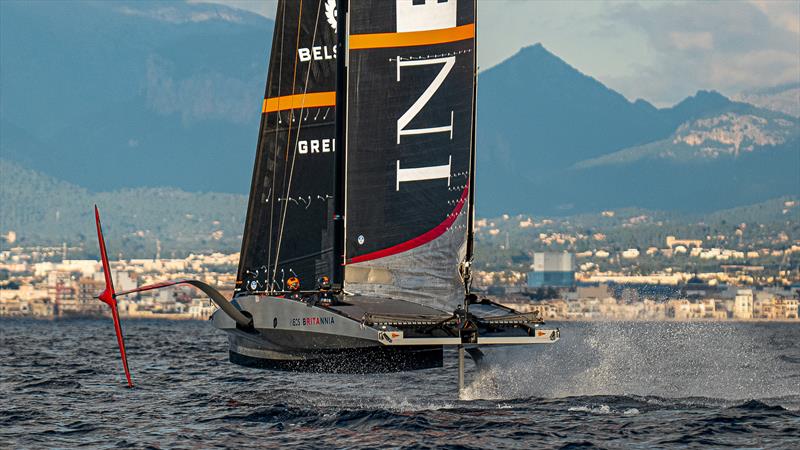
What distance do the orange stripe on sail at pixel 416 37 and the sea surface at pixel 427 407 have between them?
8.74 m

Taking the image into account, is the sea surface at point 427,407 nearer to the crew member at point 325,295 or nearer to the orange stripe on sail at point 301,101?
the crew member at point 325,295

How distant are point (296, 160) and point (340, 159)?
3.78 metres

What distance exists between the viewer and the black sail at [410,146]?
39750mm

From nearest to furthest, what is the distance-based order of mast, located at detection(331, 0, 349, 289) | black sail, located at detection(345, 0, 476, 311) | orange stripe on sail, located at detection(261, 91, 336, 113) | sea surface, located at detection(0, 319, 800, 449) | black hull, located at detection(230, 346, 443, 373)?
sea surface, located at detection(0, 319, 800, 449), black hull, located at detection(230, 346, 443, 373), black sail, located at detection(345, 0, 476, 311), mast, located at detection(331, 0, 349, 289), orange stripe on sail, located at detection(261, 91, 336, 113)

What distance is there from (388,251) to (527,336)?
473 cm

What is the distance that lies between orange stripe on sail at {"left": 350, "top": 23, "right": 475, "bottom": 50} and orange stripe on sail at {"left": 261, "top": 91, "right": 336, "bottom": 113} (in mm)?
4268

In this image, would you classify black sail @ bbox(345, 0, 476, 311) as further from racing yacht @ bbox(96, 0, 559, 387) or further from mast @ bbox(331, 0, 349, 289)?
mast @ bbox(331, 0, 349, 289)

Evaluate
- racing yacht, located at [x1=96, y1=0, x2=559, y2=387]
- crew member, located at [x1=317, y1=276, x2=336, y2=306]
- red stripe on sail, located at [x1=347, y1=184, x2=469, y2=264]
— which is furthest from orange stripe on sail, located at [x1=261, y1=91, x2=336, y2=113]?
red stripe on sail, located at [x1=347, y1=184, x2=469, y2=264]


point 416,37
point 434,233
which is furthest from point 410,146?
point 416,37

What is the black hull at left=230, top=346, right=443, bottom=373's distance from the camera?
3816cm

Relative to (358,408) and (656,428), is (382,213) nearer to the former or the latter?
(358,408)

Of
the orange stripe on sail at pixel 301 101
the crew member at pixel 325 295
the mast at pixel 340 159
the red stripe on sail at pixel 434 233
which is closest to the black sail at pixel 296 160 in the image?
the orange stripe on sail at pixel 301 101

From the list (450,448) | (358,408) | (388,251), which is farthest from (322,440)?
(388,251)

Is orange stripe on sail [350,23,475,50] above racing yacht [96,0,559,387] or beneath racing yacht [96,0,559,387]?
above
